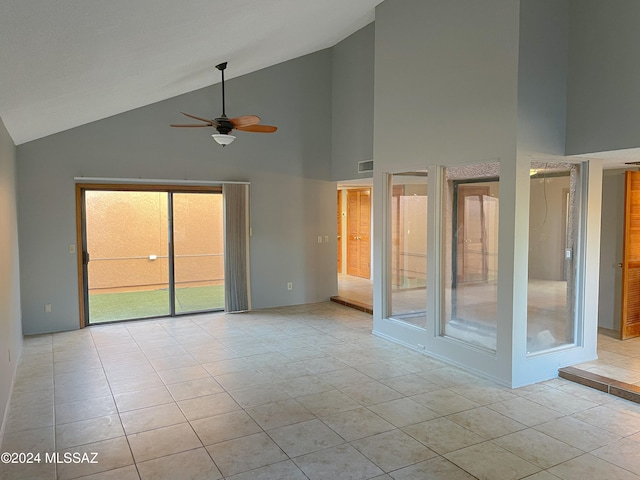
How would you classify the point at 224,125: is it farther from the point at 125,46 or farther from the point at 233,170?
the point at 125,46

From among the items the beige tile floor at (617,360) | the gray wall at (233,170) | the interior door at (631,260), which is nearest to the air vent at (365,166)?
the gray wall at (233,170)

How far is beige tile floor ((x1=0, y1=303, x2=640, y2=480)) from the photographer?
2.92 meters

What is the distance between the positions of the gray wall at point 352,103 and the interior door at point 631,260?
3429 mm

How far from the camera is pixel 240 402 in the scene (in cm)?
391

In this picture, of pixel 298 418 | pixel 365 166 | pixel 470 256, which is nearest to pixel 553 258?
pixel 470 256

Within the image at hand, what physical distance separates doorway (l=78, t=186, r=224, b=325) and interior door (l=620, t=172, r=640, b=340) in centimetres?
560

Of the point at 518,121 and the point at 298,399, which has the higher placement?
the point at 518,121

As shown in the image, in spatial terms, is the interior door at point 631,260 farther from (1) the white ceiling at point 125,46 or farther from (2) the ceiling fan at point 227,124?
(2) the ceiling fan at point 227,124

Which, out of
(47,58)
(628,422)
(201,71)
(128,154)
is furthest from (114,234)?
(628,422)

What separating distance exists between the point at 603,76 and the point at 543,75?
0.48 meters

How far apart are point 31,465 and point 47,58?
8.27 feet

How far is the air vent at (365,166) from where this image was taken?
709cm

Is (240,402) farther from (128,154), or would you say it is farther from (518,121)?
(128,154)

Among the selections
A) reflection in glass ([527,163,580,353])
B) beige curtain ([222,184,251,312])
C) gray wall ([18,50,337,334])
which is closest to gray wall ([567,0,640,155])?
reflection in glass ([527,163,580,353])
